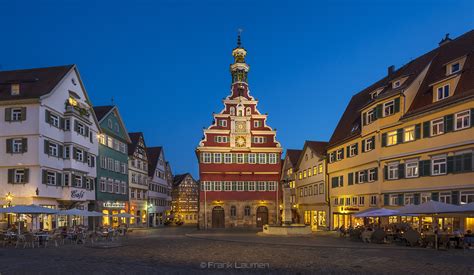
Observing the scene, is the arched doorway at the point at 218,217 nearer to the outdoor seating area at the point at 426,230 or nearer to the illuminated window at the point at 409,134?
the outdoor seating area at the point at 426,230

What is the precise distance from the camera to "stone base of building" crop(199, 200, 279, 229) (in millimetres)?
64312

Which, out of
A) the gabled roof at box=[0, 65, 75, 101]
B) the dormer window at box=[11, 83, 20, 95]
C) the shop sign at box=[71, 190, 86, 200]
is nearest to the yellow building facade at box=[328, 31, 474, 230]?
the shop sign at box=[71, 190, 86, 200]

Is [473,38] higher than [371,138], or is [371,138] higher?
[473,38]

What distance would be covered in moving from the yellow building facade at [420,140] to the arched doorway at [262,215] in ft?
59.1

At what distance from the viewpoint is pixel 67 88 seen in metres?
44.3

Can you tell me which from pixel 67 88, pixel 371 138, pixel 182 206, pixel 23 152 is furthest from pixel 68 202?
pixel 182 206

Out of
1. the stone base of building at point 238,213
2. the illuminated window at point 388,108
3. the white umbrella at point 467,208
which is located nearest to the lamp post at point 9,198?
the stone base of building at point 238,213

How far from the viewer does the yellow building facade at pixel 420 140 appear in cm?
3078

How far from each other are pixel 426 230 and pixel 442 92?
9.71 meters

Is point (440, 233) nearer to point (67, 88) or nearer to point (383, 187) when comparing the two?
point (383, 187)

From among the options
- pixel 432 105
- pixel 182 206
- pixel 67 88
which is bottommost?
pixel 182 206

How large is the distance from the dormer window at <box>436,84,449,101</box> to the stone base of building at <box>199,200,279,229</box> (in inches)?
1361

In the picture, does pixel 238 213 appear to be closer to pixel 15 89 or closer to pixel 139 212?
pixel 139 212

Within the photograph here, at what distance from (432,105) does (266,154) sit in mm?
33521
